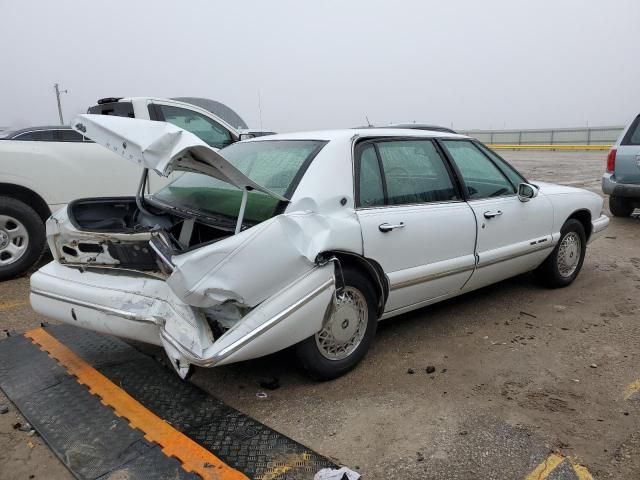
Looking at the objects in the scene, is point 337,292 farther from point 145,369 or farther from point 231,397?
point 145,369

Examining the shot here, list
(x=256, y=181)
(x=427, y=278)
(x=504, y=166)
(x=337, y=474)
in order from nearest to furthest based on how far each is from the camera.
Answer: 1. (x=337, y=474)
2. (x=256, y=181)
3. (x=427, y=278)
4. (x=504, y=166)

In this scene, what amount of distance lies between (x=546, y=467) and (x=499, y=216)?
7.01 ft

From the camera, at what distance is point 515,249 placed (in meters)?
4.29

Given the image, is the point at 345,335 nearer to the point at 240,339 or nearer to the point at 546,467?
the point at 240,339

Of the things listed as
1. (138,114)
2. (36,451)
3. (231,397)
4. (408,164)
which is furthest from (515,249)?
(138,114)

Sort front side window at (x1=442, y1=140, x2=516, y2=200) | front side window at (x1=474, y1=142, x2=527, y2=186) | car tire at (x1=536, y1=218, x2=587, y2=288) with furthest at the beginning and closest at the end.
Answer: car tire at (x1=536, y1=218, x2=587, y2=288) < front side window at (x1=474, y1=142, x2=527, y2=186) < front side window at (x1=442, y1=140, x2=516, y2=200)

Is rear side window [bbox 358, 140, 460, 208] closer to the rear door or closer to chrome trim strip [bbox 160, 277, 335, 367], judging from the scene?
chrome trim strip [bbox 160, 277, 335, 367]

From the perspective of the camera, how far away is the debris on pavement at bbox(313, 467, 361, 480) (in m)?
2.32

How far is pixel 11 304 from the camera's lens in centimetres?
461

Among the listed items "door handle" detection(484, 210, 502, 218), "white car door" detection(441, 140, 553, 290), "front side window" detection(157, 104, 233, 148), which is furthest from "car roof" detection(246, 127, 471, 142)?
"front side window" detection(157, 104, 233, 148)

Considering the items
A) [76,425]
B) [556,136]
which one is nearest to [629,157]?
[76,425]

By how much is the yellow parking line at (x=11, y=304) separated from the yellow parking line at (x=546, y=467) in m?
4.25

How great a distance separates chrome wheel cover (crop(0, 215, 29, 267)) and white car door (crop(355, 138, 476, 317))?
12.4ft

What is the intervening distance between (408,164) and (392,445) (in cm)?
193
